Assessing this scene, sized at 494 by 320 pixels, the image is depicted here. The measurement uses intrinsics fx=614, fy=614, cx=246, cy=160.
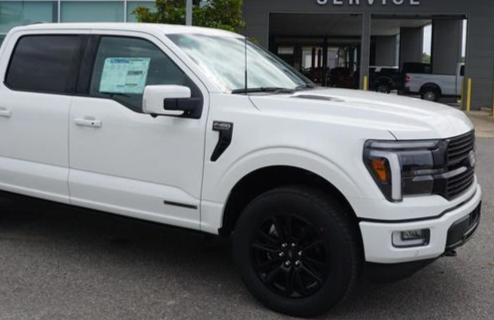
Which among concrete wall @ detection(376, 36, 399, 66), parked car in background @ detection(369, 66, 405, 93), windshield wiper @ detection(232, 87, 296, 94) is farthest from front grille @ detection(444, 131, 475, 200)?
concrete wall @ detection(376, 36, 399, 66)

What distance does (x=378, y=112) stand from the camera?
12.3ft

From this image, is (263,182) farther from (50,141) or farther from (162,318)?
(50,141)

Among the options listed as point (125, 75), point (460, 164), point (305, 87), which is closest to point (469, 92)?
point (305, 87)

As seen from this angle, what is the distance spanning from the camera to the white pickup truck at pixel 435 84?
27.6 meters

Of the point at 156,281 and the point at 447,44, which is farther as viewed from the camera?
the point at 447,44

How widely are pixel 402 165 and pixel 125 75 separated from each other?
2.20 m

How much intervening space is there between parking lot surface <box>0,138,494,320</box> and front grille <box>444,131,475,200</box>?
836 mm

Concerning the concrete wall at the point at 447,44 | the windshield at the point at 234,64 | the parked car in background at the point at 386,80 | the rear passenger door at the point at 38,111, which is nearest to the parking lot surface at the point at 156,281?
the rear passenger door at the point at 38,111

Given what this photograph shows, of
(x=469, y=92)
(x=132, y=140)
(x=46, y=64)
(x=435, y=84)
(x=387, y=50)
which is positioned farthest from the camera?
(x=387, y=50)

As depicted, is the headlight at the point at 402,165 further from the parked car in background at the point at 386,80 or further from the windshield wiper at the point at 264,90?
the parked car in background at the point at 386,80

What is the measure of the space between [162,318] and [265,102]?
1527 millimetres

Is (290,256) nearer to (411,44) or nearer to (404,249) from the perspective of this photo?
(404,249)

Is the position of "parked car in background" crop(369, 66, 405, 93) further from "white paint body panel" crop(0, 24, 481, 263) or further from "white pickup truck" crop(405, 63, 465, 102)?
"white paint body panel" crop(0, 24, 481, 263)

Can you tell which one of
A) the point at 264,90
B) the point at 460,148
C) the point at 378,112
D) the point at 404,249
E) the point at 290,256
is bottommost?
the point at 290,256
